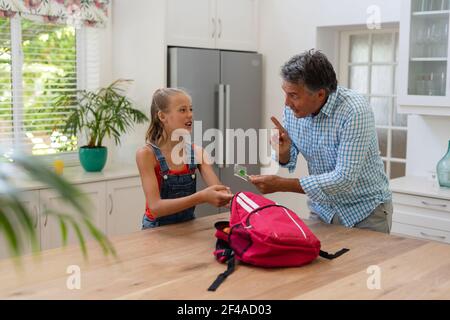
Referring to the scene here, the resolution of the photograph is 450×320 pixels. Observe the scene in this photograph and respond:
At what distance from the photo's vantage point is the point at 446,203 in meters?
3.38

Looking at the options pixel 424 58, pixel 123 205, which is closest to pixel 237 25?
pixel 424 58

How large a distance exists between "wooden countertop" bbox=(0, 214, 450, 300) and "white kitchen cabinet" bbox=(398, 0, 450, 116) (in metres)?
1.78

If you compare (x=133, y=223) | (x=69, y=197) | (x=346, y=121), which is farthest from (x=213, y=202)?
(x=133, y=223)

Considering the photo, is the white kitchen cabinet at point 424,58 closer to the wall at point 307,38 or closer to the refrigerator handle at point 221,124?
the wall at point 307,38

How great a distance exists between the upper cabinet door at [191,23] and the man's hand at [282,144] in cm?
186

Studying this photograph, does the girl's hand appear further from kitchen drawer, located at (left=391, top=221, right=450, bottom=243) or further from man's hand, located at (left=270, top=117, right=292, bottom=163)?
kitchen drawer, located at (left=391, top=221, right=450, bottom=243)

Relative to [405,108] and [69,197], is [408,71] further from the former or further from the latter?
[69,197]

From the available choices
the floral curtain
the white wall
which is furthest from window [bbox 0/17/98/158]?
the white wall

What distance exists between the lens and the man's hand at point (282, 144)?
244cm

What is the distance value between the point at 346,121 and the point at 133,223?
227 centimetres

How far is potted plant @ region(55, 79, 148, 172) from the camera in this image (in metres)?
3.92

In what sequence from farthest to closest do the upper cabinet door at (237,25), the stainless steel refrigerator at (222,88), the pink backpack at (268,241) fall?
the upper cabinet door at (237,25)
the stainless steel refrigerator at (222,88)
the pink backpack at (268,241)

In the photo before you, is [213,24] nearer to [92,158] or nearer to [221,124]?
[221,124]

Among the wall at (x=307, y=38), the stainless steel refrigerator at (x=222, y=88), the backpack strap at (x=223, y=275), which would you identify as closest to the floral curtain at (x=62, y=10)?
the stainless steel refrigerator at (x=222, y=88)
